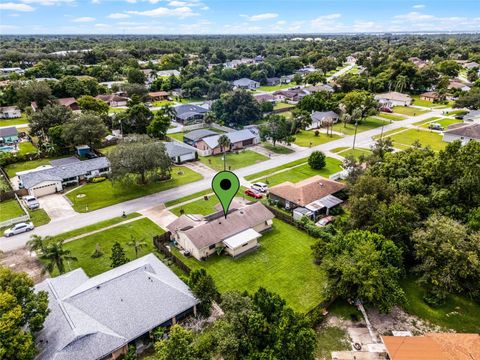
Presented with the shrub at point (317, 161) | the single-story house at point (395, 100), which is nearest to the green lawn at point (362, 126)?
the single-story house at point (395, 100)

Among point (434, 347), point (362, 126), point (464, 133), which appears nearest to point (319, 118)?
point (362, 126)

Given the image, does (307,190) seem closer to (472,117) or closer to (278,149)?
(278,149)

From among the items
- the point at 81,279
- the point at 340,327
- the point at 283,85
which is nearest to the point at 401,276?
the point at 340,327

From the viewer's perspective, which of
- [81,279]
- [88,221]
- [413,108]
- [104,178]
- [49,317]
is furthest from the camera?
[413,108]

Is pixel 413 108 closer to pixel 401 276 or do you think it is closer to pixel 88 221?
pixel 401 276

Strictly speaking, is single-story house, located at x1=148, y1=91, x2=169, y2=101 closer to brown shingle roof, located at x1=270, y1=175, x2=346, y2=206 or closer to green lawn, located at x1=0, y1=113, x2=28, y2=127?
green lawn, located at x1=0, y1=113, x2=28, y2=127

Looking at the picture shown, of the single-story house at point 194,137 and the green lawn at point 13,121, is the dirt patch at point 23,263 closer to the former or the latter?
the single-story house at point 194,137

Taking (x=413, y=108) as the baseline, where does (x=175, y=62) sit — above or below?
above
